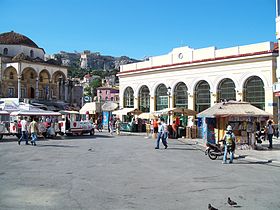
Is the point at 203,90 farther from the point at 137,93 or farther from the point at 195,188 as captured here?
the point at 195,188

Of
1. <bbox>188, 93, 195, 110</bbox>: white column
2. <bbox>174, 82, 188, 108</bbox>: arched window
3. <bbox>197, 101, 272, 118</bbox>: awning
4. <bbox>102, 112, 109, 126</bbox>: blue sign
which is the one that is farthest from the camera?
<bbox>102, 112, 109, 126</bbox>: blue sign

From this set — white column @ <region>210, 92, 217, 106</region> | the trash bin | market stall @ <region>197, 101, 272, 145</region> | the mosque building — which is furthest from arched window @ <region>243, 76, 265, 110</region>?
the mosque building

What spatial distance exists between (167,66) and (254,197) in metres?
31.8

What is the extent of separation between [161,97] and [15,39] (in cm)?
3207

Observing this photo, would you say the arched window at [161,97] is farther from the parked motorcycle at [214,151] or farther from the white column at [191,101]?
the parked motorcycle at [214,151]

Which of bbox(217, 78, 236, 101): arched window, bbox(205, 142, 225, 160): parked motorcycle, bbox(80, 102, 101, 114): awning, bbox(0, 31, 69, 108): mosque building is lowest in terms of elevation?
bbox(205, 142, 225, 160): parked motorcycle

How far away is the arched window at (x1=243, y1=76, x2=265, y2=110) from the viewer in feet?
102

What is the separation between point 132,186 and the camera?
360 inches

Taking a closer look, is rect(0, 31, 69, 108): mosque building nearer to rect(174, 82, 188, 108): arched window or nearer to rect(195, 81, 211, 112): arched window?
rect(174, 82, 188, 108): arched window

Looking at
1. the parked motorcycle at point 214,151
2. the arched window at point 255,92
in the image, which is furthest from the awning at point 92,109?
the parked motorcycle at point 214,151

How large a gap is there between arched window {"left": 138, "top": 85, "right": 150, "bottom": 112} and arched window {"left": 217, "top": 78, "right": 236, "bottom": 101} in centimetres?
1074

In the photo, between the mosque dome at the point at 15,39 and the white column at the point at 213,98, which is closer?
the white column at the point at 213,98

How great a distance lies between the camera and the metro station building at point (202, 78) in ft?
102

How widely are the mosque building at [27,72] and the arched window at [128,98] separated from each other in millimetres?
18134
